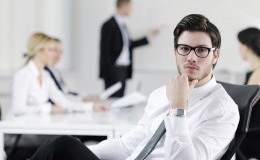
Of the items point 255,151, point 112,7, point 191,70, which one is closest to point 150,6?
point 112,7

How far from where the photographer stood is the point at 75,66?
6930 millimetres

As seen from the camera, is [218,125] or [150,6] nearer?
[218,125]

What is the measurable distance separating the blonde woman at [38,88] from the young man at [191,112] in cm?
129

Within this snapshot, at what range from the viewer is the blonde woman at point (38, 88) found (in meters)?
3.57

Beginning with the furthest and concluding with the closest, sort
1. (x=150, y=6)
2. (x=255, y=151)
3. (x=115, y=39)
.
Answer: (x=150, y=6) → (x=115, y=39) → (x=255, y=151)

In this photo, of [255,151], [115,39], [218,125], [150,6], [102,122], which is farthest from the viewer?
[150,6]

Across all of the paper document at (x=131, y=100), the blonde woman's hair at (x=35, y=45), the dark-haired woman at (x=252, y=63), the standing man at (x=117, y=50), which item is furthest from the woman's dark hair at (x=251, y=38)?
the standing man at (x=117, y=50)

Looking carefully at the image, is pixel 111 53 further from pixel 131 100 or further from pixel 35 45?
pixel 131 100

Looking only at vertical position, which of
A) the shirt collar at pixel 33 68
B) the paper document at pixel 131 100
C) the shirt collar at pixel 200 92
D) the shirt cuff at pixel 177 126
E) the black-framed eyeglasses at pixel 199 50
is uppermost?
the black-framed eyeglasses at pixel 199 50

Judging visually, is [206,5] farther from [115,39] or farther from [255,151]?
[255,151]

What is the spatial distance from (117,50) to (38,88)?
255cm

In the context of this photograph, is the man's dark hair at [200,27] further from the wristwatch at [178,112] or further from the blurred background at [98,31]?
Answer: the blurred background at [98,31]

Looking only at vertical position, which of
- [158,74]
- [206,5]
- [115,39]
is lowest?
[158,74]

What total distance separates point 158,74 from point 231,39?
Result: 983 mm
